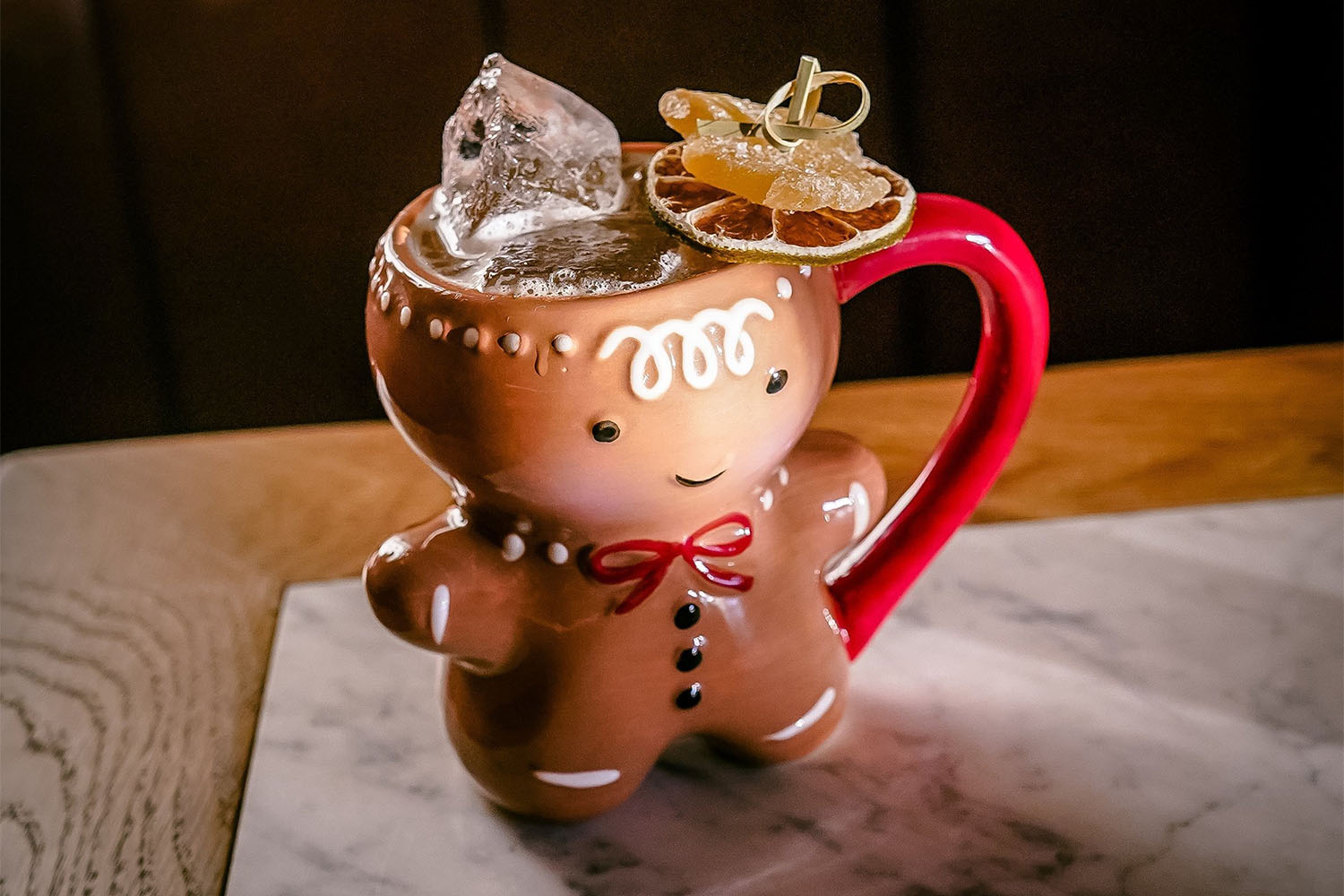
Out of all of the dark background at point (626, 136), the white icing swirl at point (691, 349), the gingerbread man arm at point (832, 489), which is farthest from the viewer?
the dark background at point (626, 136)

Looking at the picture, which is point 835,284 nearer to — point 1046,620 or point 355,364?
point 1046,620

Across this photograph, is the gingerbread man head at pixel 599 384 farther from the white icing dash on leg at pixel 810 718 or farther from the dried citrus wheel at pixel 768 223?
the white icing dash on leg at pixel 810 718

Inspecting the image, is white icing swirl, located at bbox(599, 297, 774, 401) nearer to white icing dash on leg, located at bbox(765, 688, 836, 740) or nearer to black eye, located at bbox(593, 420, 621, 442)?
black eye, located at bbox(593, 420, 621, 442)

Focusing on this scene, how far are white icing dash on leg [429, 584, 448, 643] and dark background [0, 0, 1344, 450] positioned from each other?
0.50m

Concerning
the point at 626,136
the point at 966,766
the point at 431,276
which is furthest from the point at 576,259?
the point at 626,136

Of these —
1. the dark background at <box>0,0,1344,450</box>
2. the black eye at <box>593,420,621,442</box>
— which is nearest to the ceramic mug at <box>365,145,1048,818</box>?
the black eye at <box>593,420,621,442</box>

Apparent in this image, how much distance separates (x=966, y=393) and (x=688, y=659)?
0.56 ft

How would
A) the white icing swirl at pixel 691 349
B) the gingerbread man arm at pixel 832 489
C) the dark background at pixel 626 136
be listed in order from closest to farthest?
the white icing swirl at pixel 691 349, the gingerbread man arm at pixel 832 489, the dark background at pixel 626 136

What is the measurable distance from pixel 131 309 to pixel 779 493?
74cm

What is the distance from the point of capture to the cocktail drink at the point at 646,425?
1.40 feet

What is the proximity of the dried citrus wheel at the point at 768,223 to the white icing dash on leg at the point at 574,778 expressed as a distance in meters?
0.23

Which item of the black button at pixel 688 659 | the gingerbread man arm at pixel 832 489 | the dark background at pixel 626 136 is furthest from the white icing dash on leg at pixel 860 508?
the dark background at pixel 626 136

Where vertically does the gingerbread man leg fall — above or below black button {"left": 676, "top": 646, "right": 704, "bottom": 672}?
below

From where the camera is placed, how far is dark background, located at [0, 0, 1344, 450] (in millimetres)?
871
